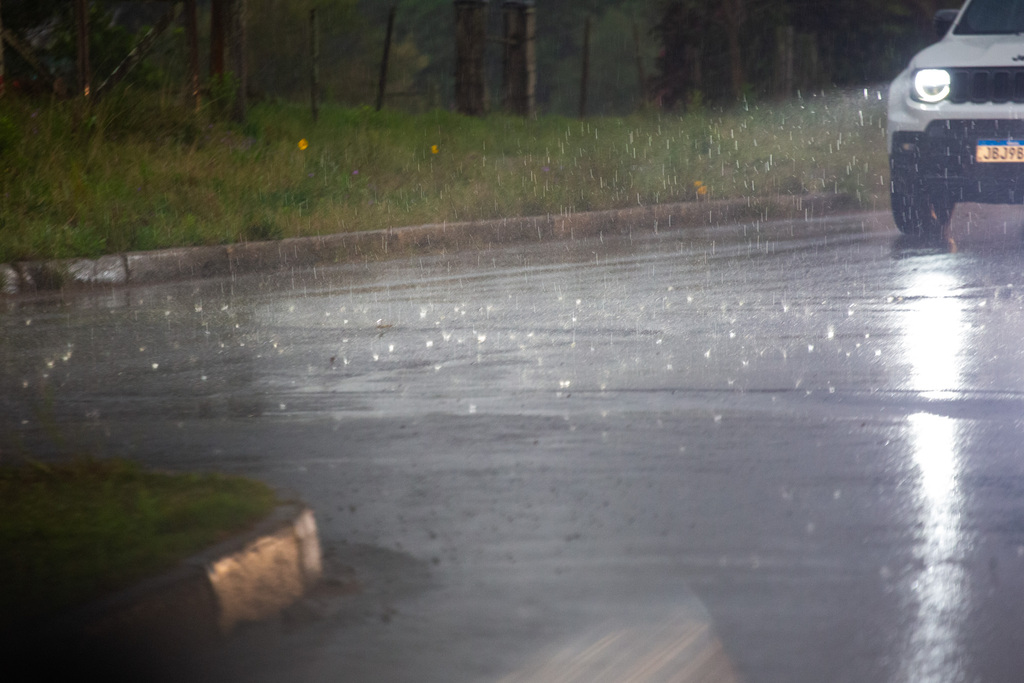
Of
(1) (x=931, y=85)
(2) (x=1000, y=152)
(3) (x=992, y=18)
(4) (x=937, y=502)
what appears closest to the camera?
(4) (x=937, y=502)

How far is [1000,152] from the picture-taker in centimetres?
1055

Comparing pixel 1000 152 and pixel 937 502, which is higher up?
pixel 1000 152

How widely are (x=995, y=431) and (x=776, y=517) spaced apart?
4.43 feet

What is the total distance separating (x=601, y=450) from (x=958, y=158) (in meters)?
6.73

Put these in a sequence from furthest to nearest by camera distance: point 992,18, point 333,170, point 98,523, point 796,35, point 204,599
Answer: point 796,35 < point 333,170 < point 992,18 < point 98,523 < point 204,599

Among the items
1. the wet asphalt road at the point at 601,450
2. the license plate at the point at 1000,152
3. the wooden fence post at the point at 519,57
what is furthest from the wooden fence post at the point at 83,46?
the wooden fence post at the point at 519,57

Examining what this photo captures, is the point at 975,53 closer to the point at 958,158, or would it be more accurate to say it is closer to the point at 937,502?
the point at 958,158

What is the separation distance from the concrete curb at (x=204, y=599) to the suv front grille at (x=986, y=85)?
27.1 ft

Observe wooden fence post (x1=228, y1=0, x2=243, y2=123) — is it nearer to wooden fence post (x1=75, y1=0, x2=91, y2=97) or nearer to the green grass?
the green grass

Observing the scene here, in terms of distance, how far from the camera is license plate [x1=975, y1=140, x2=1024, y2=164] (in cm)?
1052

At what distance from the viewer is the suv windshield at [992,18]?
441 inches

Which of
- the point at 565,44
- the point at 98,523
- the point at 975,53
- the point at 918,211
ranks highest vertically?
the point at 565,44

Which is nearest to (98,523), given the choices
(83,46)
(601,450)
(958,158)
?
(601,450)

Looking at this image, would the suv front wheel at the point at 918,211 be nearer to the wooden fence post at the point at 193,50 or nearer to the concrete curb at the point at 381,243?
the concrete curb at the point at 381,243
